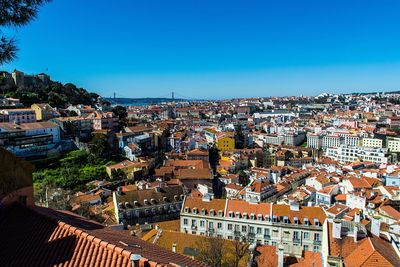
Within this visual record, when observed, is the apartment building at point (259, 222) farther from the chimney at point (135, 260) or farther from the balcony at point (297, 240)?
the chimney at point (135, 260)

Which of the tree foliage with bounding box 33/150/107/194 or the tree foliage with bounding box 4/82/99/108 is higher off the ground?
the tree foliage with bounding box 4/82/99/108

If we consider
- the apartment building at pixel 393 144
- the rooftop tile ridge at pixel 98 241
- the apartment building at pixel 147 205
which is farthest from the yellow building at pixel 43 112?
the apartment building at pixel 393 144

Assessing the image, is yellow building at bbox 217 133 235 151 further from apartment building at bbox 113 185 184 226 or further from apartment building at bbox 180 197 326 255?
apartment building at bbox 180 197 326 255

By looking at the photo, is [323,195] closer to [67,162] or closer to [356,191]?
[356,191]

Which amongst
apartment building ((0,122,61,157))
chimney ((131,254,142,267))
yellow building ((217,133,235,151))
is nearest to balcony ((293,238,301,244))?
chimney ((131,254,142,267))

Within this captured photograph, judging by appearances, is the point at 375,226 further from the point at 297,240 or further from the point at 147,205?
the point at 147,205

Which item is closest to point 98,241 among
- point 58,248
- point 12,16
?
point 58,248

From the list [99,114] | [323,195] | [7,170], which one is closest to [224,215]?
[323,195]
